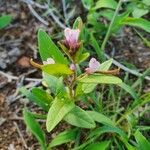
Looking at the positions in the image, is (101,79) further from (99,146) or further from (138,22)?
(138,22)

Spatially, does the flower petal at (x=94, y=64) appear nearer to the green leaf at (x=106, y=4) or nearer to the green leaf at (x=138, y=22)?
the green leaf at (x=138, y=22)

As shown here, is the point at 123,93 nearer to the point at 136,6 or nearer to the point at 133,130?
the point at 133,130

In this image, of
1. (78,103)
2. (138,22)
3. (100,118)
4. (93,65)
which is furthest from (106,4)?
(93,65)

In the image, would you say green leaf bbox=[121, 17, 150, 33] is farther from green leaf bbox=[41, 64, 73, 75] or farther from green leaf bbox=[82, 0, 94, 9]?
green leaf bbox=[41, 64, 73, 75]

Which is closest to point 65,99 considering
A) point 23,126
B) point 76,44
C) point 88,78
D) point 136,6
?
point 88,78

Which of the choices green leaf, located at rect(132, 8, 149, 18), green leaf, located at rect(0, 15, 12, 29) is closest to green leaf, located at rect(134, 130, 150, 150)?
green leaf, located at rect(132, 8, 149, 18)

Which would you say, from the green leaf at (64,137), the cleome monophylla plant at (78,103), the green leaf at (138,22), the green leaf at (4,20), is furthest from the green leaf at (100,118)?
the green leaf at (4,20)

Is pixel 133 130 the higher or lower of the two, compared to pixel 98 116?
lower
